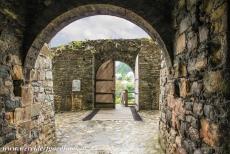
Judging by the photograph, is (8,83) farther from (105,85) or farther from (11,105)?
(105,85)

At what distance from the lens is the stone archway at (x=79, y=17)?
10.6 ft

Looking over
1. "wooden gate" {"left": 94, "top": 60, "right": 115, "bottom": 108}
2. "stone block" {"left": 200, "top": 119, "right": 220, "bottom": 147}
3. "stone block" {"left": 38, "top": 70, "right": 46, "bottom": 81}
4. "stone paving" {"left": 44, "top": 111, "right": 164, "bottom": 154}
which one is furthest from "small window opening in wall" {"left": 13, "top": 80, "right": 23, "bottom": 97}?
"wooden gate" {"left": 94, "top": 60, "right": 115, "bottom": 108}

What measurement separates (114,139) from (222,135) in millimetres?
3708

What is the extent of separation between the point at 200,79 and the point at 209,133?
49 cm

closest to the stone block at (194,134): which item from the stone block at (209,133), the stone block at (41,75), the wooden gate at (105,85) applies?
the stone block at (209,133)

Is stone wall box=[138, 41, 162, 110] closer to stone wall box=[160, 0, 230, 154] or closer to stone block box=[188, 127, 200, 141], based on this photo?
stone wall box=[160, 0, 230, 154]

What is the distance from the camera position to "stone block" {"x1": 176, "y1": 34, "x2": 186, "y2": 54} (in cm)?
270

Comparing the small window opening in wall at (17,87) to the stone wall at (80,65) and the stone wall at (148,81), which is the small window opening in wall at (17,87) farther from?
the stone wall at (80,65)

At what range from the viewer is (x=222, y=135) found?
5.60 feet

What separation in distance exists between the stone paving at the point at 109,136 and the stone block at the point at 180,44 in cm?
198

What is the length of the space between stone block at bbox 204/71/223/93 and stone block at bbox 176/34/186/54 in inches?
28.1

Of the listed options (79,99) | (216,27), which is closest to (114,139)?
(216,27)

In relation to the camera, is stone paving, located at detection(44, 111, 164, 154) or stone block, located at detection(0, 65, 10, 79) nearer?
stone block, located at detection(0, 65, 10, 79)

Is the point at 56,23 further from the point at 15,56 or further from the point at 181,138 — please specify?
the point at 181,138
